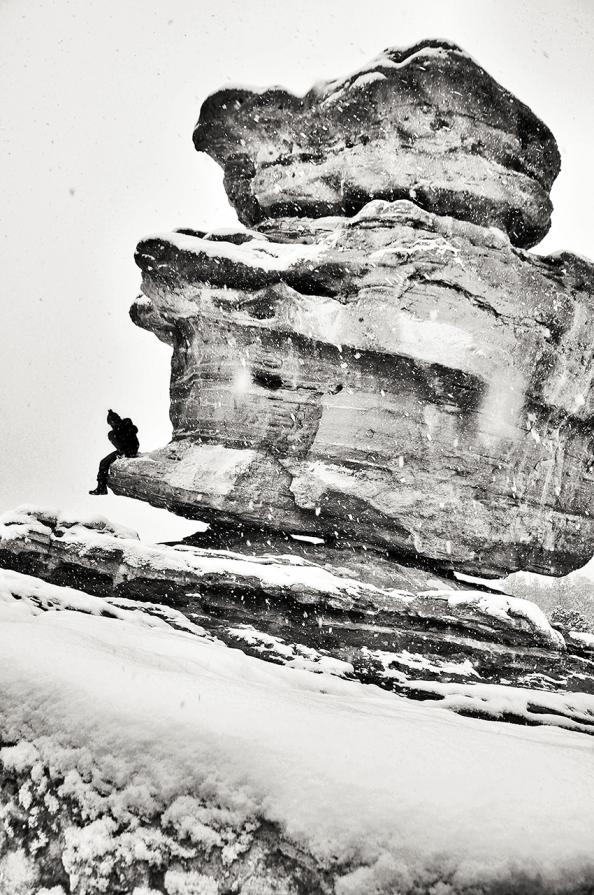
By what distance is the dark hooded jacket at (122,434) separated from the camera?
468 inches

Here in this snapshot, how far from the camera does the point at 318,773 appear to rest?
6.56 ft

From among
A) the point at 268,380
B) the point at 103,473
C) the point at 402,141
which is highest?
the point at 402,141

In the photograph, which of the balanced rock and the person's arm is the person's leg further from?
the balanced rock

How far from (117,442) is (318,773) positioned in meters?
10.7

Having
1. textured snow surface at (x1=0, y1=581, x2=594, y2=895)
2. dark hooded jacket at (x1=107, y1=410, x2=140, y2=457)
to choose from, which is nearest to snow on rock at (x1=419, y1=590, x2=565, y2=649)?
textured snow surface at (x1=0, y1=581, x2=594, y2=895)

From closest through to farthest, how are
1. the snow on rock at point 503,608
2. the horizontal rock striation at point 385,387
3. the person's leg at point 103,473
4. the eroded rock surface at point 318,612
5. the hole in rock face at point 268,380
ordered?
the eroded rock surface at point 318,612 < the snow on rock at point 503,608 < the horizontal rock striation at point 385,387 < the hole in rock face at point 268,380 < the person's leg at point 103,473

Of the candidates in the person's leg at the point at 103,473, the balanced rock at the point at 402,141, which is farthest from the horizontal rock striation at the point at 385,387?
the balanced rock at the point at 402,141

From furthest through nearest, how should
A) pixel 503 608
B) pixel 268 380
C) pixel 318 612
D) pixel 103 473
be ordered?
pixel 103 473 < pixel 268 380 < pixel 503 608 < pixel 318 612

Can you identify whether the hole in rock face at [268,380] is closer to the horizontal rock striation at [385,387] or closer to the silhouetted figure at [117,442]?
the horizontal rock striation at [385,387]

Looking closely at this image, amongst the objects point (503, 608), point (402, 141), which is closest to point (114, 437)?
point (503, 608)

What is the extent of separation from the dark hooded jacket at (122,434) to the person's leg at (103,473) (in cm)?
21

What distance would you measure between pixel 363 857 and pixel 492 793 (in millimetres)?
530

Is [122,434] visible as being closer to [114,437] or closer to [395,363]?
[114,437]

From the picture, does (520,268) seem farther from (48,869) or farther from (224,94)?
(48,869)
